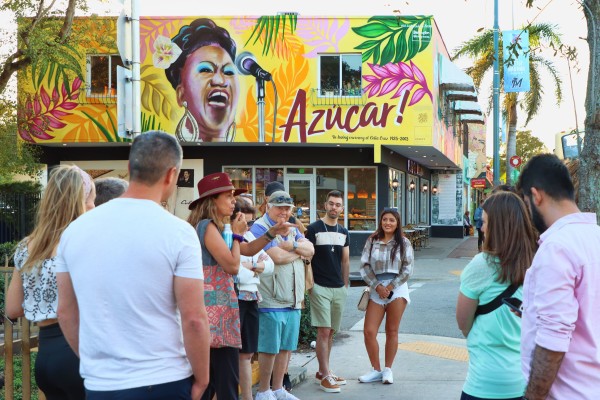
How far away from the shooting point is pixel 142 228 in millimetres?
2971

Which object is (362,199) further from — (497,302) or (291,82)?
(497,302)

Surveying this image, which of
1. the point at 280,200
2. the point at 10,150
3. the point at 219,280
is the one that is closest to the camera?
the point at 219,280

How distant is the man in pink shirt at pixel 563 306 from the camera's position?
112 inches

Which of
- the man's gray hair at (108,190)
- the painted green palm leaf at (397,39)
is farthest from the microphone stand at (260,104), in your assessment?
the man's gray hair at (108,190)

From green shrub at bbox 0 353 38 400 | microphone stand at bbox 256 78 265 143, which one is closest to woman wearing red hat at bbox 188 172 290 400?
green shrub at bbox 0 353 38 400

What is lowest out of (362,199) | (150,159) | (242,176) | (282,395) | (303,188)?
(282,395)

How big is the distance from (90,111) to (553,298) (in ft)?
78.5

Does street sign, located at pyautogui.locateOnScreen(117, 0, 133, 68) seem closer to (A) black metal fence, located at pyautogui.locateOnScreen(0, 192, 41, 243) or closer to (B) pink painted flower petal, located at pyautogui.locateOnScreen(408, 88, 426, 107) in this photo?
(A) black metal fence, located at pyautogui.locateOnScreen(0, 192, 41, 243)

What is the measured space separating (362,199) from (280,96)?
16.2 ft

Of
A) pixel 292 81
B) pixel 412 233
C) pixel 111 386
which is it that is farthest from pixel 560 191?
pixel 412 233

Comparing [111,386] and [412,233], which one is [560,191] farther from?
[412,233]

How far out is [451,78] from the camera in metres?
27.1

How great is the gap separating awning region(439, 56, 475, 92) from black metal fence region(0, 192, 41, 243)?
14691mm

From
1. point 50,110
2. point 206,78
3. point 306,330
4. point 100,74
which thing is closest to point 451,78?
point 206,78
